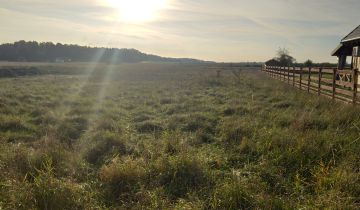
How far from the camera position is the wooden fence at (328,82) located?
10.6 meters

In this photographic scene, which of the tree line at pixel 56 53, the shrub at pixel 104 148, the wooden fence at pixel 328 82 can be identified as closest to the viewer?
the shrub at pixel 104 148

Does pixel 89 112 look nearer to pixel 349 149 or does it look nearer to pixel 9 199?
pixel 9 199

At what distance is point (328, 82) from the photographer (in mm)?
12617

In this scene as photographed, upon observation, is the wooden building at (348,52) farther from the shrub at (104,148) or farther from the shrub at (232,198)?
the shrub at (232,198)

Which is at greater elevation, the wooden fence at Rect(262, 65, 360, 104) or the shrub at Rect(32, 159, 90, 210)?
the wooden fence at Rect(262, 65, 360, 104)

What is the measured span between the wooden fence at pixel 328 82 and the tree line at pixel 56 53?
121611mm

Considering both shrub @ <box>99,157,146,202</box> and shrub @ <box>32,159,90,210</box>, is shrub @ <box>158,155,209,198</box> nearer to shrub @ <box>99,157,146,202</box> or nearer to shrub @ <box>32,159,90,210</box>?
shrub @ <box>99,157,146,202</box>

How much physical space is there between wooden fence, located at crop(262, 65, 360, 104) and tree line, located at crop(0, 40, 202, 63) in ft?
399

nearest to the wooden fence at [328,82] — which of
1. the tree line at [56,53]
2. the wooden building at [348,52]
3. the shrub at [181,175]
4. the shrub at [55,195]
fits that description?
the wooden building at [348,52]

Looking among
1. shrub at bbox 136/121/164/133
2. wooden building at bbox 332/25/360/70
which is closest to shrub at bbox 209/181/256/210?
shrub at bbox 136/121/164/133

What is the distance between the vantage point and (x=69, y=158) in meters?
6.66

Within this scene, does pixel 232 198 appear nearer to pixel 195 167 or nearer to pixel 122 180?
pixel 195 167

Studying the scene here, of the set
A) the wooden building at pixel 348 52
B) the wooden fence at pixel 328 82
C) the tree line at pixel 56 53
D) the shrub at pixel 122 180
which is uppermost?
the tree line at pixel 56 53

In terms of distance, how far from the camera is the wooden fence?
1060 cm
